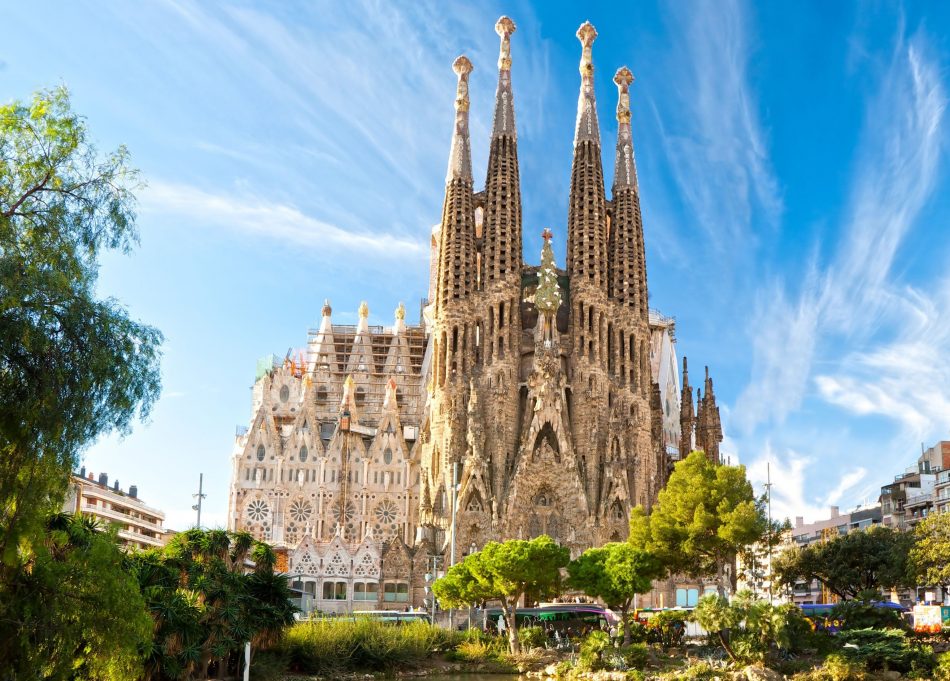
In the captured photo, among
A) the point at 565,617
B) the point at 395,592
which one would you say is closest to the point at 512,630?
the point at 565,617

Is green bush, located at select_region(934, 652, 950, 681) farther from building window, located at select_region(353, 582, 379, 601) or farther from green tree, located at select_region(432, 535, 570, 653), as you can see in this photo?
building window, located at select_region(353, 582, 379, 601)

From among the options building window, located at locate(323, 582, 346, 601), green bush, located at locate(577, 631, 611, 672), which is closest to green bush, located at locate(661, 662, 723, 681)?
green bush, located at locate(577, 631, 611, 672)

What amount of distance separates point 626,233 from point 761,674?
4613cm

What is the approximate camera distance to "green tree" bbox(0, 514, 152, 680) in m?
14.9

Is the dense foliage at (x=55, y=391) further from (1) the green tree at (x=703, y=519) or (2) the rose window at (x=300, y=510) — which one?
(2) the rose window at (x=300, y=510)

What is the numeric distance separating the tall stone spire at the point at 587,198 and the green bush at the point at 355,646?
37347 mm

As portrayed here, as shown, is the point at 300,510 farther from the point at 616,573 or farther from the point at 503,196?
the point at 616,573

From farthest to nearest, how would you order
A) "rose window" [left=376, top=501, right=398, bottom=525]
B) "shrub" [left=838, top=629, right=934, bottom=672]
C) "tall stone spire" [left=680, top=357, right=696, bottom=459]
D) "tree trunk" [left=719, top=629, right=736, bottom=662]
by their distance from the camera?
"tall stone spire" [left=680, top=357, right=696, bottom=459] < "rose window" [left=376, top=501, right=398, bottom=525] < "tree trunk" [left=719, top=629, right=736, bottom=662] < "shrub" [left=838, top=629, right=934, bottom=672]

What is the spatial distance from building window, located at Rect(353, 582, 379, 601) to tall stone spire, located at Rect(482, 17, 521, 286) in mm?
20845

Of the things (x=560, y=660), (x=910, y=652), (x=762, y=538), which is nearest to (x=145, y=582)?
(x=560, y=660)

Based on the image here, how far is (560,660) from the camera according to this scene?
3500 cm

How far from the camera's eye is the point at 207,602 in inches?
1031

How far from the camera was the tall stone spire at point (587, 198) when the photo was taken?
68.8 m

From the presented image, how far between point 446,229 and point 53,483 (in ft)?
182
